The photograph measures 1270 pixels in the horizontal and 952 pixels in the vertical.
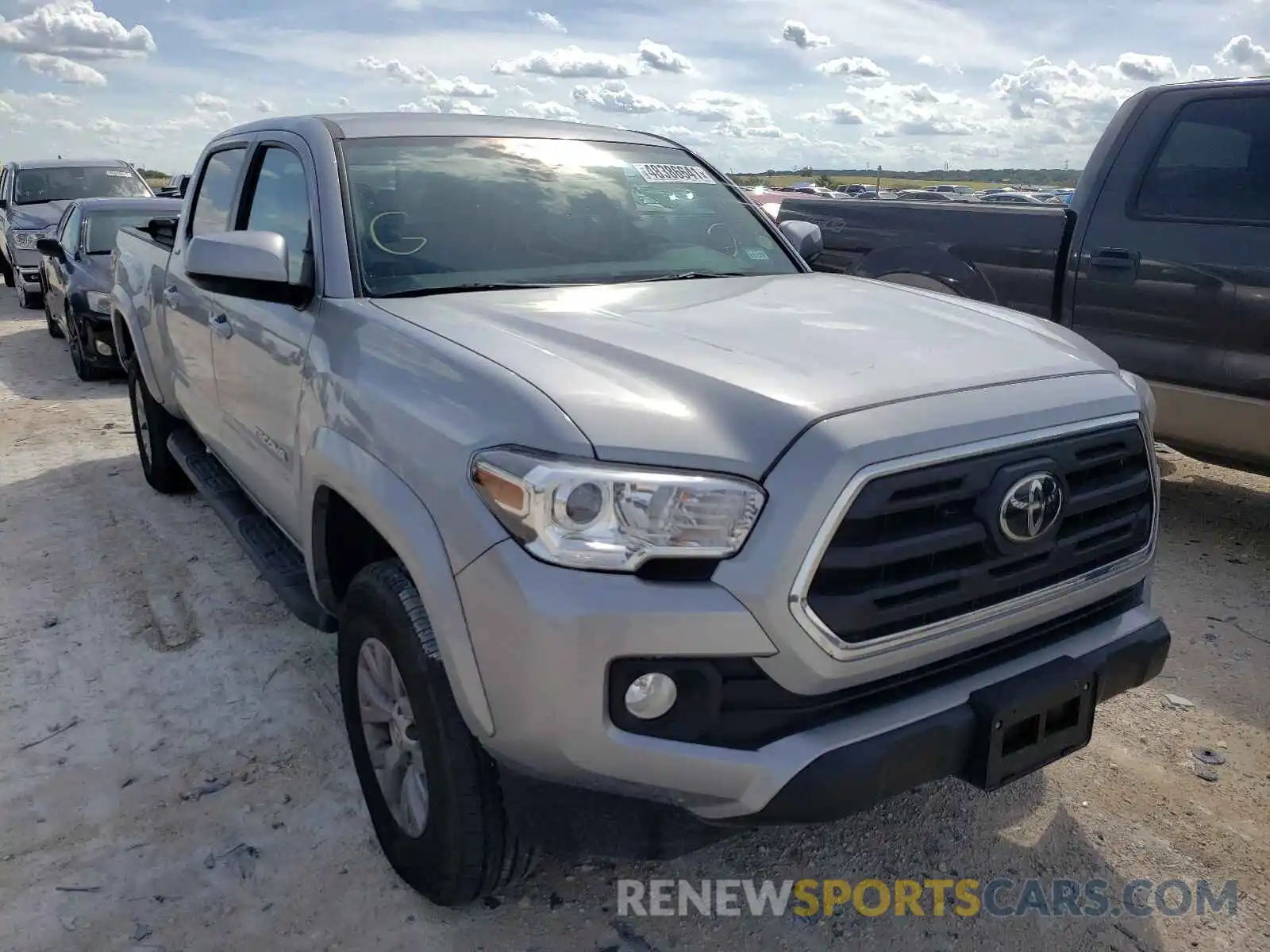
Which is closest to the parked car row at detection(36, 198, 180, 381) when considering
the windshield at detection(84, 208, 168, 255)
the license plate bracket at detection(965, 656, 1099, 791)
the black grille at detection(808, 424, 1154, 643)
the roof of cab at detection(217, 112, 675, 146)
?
the windshield at detection(84, 208, 168, 255)

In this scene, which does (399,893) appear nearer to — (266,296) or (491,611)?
(491,611)

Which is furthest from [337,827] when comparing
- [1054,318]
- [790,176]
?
[790,176]

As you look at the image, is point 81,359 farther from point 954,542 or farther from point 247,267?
point 954,542

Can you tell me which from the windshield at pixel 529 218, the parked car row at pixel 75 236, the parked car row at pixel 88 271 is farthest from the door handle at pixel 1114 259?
the parked car row at pixel 88 271

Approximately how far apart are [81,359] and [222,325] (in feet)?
20.3

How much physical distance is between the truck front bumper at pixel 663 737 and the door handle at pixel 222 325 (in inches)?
78.8

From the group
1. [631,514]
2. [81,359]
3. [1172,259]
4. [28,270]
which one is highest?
[1172,259]

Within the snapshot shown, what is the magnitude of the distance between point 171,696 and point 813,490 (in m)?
2.58

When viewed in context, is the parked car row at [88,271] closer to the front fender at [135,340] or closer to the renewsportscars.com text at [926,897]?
the front fender at [135,340]

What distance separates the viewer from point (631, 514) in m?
1.89

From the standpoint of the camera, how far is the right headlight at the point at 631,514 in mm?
1881

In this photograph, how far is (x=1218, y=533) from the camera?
4.96 meters

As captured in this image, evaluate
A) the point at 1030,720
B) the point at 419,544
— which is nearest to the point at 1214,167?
the point at 1030,720

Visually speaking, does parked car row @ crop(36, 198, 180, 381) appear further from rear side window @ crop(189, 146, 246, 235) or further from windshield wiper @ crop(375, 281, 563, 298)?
windshield wiper @ crop(375, 281, 563, 298)
